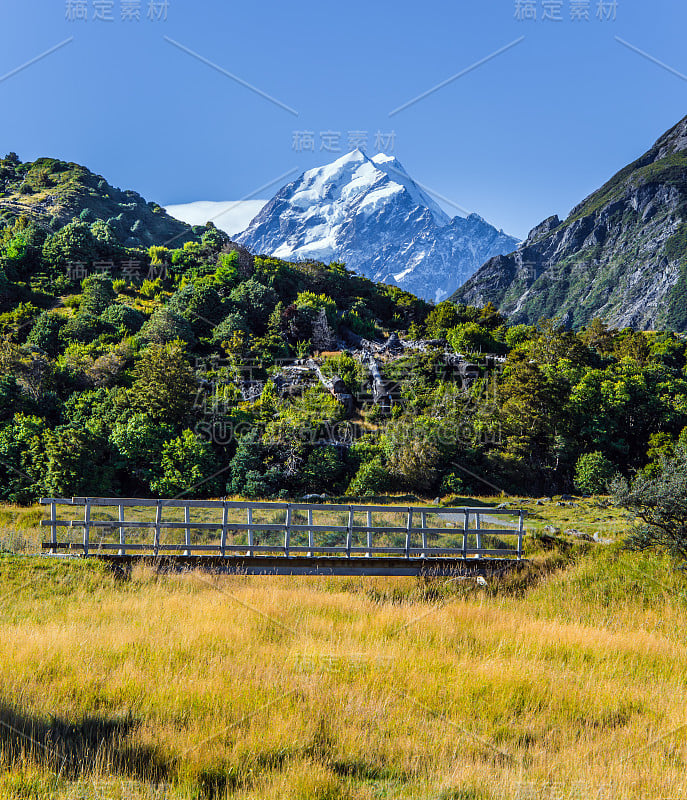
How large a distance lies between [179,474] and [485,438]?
805 inches

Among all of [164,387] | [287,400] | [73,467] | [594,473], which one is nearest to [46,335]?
[164,387]

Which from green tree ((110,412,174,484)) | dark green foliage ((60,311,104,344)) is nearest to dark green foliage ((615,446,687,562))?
green tree ((110,412,174,484))

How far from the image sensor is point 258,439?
30.6 metres

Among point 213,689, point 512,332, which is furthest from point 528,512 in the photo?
point 512,332

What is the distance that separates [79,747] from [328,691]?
281 centimetres

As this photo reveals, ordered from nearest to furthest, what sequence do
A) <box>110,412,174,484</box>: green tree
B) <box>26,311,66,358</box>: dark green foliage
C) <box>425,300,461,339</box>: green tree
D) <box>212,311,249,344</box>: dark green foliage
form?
<box>110,412,174,484</box>: green tree, <box>26,311,66,358</box>: dark green foliage, <box>212,311,249,344</box>: dark green foliage, <box>425,300,461,339</box>: green tree

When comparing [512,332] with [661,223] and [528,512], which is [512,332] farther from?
[661,223]

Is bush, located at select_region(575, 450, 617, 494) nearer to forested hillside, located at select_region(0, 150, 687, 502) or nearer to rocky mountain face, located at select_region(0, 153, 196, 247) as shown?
forested hillside, located at select_region(0, 150, 687, 502)

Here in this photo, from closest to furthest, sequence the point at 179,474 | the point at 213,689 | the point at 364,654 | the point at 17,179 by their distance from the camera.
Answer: the point at 213,689
the point at 364,654
the point at 179,474
the point at 17,179

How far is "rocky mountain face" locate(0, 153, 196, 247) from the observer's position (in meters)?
78.3

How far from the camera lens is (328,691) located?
6.11 meters

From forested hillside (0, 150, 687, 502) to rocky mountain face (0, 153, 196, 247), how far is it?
3166cm

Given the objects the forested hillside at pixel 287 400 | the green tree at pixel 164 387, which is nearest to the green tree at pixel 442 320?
the forested hillside at pixel 287 400

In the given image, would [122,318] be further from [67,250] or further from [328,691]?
[328,691]
